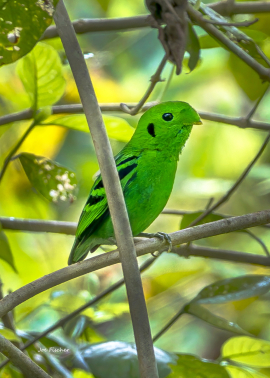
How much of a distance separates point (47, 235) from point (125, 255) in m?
2.10

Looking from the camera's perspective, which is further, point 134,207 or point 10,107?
point 10,107

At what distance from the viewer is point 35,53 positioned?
1763 millimetres

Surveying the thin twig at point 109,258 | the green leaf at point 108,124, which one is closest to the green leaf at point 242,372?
the thin twig at point 109,258

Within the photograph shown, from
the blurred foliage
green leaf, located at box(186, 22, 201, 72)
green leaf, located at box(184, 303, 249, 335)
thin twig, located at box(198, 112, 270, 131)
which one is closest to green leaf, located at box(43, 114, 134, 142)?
the blurred foliage

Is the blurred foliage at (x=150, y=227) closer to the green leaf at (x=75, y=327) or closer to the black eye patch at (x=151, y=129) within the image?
the green leaf at (x=75, y=327)

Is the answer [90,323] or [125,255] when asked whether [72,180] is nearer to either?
[90,323]

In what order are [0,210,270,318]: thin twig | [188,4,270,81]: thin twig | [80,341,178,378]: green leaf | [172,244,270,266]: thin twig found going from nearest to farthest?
1. [0,210,270,318]: thin twig
2. [80,341,178,378]: green leaf
3. [188,4,270,81]: thin twig
4. [172,244,270,266]: thin twig

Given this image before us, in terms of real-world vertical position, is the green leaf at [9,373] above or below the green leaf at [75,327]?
above

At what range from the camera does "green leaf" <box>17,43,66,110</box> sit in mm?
1773

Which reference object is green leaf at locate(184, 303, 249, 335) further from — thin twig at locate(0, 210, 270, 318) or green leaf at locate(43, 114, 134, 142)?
green leaf at locate(43, 114, 134, 142)

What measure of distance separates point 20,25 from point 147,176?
2.60ft

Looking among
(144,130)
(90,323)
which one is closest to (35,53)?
(144,130)

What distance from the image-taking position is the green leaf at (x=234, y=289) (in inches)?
68.5

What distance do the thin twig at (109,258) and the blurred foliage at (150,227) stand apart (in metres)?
0.21
